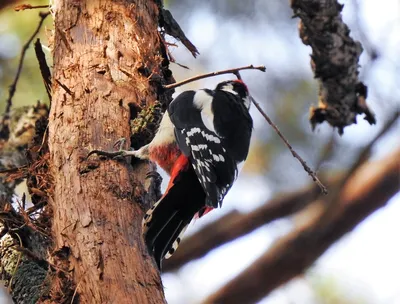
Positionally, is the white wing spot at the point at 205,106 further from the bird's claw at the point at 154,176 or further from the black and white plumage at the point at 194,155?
the bird's claw at the point at 154,176

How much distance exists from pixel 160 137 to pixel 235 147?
1.15 feet

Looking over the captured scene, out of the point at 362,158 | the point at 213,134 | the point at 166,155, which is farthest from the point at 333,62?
the point at 166,155

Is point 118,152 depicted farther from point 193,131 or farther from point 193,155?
point 193,131

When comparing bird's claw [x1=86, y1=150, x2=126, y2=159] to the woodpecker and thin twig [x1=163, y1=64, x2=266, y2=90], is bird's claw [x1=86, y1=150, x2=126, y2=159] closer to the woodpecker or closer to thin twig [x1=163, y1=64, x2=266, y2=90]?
the woodpecker

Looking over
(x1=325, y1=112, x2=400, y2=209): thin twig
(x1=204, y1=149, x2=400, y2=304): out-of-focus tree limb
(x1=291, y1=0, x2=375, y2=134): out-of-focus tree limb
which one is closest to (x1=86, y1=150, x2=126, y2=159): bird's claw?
(x1=204, y1=149, x2=400, y2=304): out-of-focus tree limb

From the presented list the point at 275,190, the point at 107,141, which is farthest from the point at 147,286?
the point at 275,190

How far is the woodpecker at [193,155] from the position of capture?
227 cm

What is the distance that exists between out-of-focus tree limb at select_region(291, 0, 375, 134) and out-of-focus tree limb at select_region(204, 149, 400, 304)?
594 mm

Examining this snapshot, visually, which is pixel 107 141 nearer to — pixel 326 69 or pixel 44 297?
pixel 44 297

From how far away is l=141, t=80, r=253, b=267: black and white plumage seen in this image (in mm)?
2273

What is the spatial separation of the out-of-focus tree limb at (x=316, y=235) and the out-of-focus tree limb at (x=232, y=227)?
0.84ft

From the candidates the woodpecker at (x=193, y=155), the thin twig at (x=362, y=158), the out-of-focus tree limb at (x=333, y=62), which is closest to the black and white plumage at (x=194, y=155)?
the woodpecker at (x=193, y=155)

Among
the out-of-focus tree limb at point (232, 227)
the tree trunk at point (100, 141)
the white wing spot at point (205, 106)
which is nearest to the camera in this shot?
the tree trunk at point (100, 141)

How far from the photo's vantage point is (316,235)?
3002 mm
